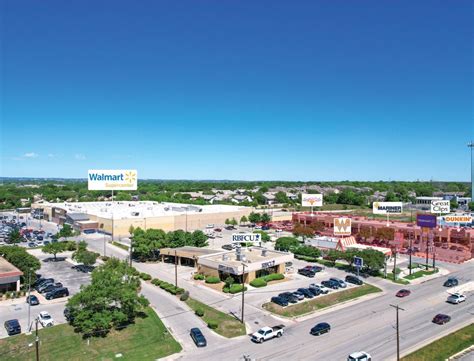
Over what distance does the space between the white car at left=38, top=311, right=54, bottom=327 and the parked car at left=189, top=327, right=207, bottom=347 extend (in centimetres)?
1313

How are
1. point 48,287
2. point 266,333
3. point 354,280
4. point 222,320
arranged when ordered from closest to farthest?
point 266,333, point 222,320, point 48,287, point 354,280

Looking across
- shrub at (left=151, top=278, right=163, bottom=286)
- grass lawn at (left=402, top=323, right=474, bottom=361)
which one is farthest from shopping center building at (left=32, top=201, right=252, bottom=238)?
grass lawn at (left=402, top=323, right=474, bottom=361)

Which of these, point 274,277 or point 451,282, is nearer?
point 451,282

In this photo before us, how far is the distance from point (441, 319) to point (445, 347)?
6.07 meters

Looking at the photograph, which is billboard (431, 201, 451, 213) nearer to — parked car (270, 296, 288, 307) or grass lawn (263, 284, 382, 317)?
grass lawn (263, 284, 382, 317)

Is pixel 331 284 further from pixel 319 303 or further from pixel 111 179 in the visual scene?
pixel 111 179

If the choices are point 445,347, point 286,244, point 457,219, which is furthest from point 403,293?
point 457,219

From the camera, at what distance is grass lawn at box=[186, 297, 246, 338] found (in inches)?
1372

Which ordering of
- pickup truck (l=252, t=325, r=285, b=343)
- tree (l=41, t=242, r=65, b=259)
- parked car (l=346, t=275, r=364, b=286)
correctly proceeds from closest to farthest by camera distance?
1. pickup truck (l=252, t=325, r=285, b=343)
2. parked car (l=346, t=275, r=364, b=286)
3. tree (l=41, t=242, r=65, b=259)

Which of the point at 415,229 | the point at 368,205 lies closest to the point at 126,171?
the point at 415,229

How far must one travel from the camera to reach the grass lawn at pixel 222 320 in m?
34.8

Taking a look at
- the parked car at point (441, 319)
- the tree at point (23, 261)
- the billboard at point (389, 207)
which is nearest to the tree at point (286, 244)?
the billboard at point (389, 207)

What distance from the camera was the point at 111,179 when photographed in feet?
265

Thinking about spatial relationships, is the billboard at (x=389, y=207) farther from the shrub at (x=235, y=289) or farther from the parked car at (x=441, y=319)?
the shrub at (x=235, y=289)
